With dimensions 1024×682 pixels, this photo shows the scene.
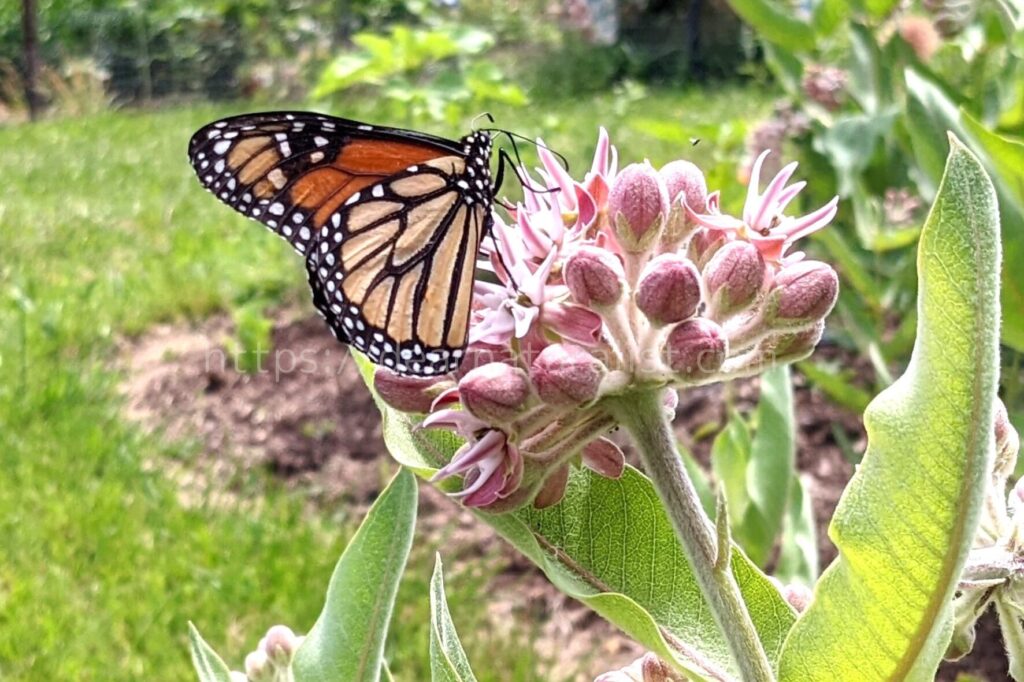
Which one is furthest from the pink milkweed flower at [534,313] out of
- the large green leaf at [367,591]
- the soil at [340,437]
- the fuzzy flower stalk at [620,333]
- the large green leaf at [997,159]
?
the soil at [340,437]

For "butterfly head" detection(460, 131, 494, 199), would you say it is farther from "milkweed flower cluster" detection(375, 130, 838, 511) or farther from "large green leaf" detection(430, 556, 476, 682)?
"large green leaf" detection(430, 556, 476, 682)

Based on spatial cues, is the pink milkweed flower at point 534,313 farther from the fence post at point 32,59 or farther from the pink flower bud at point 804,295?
the fence post at point 32,59

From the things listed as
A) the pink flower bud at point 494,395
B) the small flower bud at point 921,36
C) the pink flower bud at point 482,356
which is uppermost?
the pink flower bud at point 494,395

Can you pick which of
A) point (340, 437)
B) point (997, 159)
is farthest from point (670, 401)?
point (340, 437)

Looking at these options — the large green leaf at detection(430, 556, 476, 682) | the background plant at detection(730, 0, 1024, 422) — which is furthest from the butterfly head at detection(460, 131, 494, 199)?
the background plant at detection(730, 0, 1024, 422)

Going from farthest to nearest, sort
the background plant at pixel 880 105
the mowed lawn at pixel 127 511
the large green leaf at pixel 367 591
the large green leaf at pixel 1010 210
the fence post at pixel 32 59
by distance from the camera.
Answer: the fence post at pixel 32 59 → the mowed lawn at pixel 127 511 → the background plant at pixel 880 105 → the large green leaf at pixel 1010 210 → the large green leaf at pixel 367 591

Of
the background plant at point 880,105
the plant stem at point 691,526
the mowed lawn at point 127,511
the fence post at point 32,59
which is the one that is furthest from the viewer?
the fence post at point 32,59
